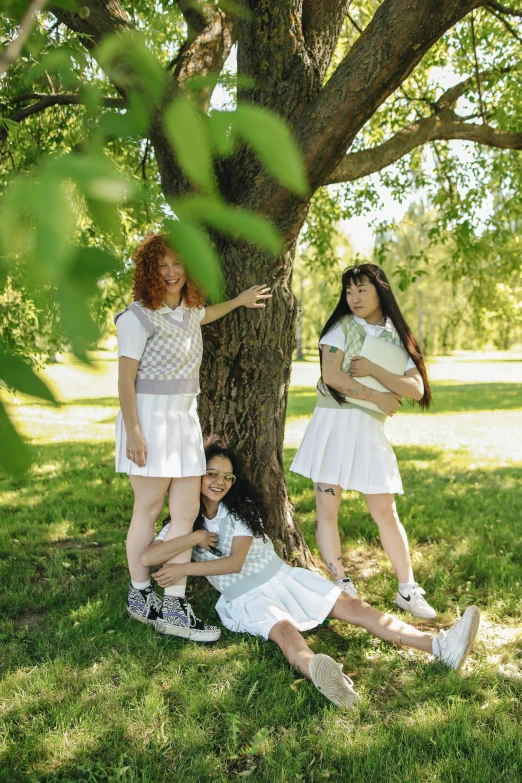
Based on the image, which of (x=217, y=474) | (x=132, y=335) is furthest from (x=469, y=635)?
(x=132, y=335)

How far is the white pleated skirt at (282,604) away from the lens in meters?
3.18

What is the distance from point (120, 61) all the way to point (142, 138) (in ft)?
0.32

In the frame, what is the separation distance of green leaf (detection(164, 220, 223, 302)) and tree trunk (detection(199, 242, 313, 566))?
2.75 metres

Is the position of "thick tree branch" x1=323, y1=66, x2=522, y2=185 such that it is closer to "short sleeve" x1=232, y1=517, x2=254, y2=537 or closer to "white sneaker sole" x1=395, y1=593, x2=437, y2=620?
"short sleeve" x1=232, y1=517, x2=254, y2=537

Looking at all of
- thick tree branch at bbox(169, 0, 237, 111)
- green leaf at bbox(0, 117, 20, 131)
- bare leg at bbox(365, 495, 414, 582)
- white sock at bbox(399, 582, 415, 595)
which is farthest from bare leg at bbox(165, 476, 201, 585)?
thick tree branch at bbox(169, 0, 237, 111)

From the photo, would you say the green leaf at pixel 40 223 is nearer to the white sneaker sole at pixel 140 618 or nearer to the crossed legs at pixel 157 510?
the crossed legs at pixel 157 510

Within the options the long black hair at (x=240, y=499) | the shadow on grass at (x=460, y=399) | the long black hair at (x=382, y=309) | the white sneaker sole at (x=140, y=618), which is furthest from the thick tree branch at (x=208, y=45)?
the shadow on grass at (x=460, y=399)

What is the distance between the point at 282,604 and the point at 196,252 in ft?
9.19

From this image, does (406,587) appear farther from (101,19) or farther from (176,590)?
(101,19)

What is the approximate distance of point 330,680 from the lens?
2.66m

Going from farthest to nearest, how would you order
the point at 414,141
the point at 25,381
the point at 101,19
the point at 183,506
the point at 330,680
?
the point at 414,141 → the point at 183,506 → the point at 330,680 → the point at 101,19 → the point at 25,381

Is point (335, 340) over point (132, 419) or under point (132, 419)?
over

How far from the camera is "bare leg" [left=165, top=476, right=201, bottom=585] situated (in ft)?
10.9

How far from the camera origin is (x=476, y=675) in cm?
293
